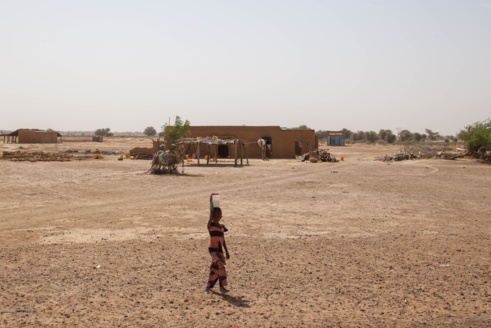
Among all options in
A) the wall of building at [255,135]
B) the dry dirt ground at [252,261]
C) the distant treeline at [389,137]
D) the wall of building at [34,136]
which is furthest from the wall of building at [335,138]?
the dry dirt ground at [252,261]

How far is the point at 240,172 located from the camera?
26.8 metres

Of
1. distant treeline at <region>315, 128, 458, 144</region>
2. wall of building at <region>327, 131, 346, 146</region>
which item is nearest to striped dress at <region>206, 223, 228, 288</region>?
wall of building at <region>327, 131, 346, 146</region>

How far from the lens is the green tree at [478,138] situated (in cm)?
3447

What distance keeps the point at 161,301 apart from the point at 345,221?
6.86m

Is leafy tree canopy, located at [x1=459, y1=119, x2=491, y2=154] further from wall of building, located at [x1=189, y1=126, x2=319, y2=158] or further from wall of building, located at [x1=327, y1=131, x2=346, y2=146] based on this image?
wall of building, located at [x1=327, y1=131, x2=346, y2=146]

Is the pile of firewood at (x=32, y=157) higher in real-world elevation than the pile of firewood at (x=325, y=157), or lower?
lower

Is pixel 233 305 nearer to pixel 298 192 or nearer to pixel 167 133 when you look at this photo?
pixel 298 192

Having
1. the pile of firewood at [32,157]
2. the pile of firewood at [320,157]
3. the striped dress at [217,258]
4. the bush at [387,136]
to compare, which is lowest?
the striped dress at [217,258]

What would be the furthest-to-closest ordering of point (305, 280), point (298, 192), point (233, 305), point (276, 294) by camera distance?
1. point (298, 192)
2. point (305, 280)
3. point (276, 294)
4. point (233, 305)

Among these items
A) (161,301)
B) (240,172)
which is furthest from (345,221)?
(240,172)

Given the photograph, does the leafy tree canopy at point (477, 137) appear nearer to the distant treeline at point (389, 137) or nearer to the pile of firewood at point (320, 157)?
the pile of firewood at point (320, 157)

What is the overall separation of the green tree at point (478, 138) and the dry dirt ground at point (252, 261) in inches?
789

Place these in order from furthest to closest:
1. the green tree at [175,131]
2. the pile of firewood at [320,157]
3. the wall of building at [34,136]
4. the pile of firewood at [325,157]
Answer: the wall of building at [34,136]
the pile of firewood at [325,157]
the pile of firewood at [320,157]
the green tree at [175,131]

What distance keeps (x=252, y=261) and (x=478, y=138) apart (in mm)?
32110
